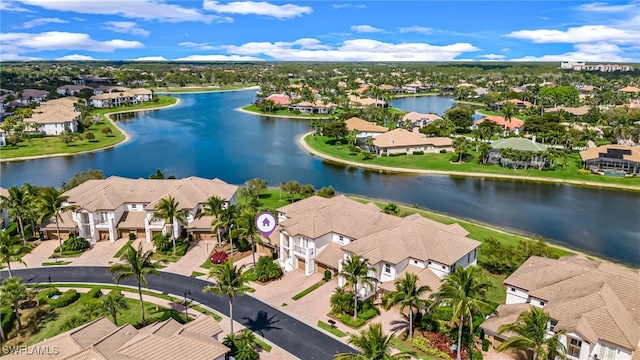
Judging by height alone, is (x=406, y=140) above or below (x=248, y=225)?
above

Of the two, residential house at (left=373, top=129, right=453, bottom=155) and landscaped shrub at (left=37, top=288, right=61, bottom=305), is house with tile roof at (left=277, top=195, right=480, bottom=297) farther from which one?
residential house at (left=373, top=129, right=453, bottom=155)

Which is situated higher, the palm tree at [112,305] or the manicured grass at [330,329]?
the palm tree at [112,305]

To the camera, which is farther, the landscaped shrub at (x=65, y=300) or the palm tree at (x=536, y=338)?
the landscaped shrub at (x=65, y=300)

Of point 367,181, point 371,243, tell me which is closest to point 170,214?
point 371,243

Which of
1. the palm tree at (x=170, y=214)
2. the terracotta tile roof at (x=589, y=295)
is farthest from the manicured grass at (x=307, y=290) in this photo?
the terracotta tile roof at (x=589, y=295)

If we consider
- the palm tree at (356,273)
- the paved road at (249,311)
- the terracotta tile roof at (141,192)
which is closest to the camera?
the paved road at (249,311)

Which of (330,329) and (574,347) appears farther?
(330,329)

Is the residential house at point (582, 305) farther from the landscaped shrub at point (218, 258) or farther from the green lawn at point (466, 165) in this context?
the green lawn at point (466, 165)

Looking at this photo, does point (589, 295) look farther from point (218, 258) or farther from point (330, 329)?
point (218, 258)
